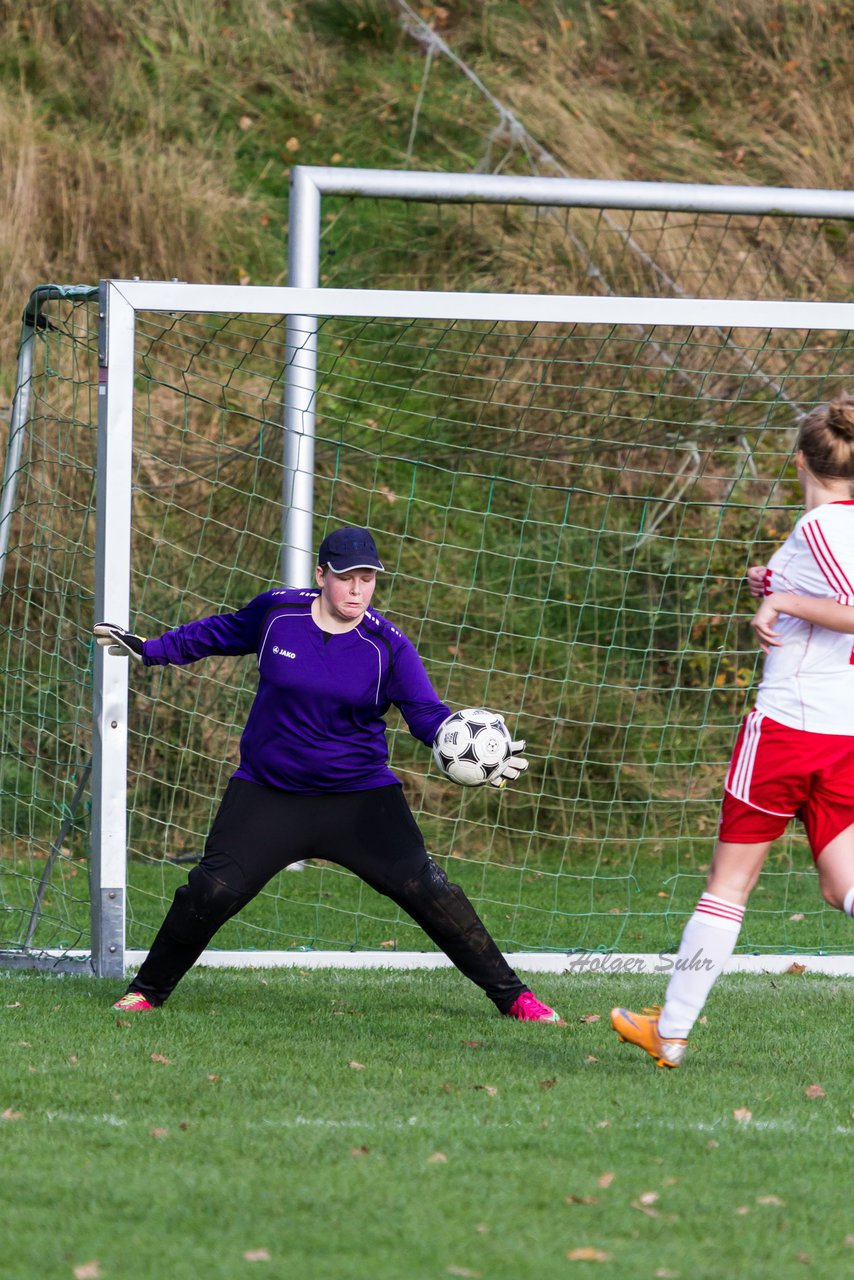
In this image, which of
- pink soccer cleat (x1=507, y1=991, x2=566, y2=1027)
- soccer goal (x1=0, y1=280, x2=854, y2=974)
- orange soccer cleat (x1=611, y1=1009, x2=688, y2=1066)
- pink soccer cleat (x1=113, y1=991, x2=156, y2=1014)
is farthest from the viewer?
soccer goal (x1=0, y1=280, x2=854, y2=974)

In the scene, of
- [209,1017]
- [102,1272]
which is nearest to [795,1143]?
[102,1272]

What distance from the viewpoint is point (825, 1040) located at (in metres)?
5.43

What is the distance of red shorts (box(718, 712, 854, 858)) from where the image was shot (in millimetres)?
4418

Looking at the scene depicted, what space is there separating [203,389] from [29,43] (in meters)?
5.82

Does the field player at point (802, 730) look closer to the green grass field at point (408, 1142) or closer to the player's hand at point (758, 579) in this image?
the player's hand at point (758, 579)

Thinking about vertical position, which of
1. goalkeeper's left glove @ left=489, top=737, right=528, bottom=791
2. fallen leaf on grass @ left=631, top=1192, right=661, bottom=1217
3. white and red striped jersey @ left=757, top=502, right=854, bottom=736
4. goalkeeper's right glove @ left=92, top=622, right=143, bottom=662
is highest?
white and red striped jersey @ left=757, top=502, right=854, bottom=736

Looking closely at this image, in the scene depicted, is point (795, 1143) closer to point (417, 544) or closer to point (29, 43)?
point (417, 544)

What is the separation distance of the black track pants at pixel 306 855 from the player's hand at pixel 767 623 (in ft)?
5.18

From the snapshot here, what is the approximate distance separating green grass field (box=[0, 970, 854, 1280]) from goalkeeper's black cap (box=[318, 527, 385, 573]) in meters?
1.62

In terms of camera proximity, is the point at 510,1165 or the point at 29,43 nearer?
the point at 510,1165

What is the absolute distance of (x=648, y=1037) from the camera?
467 cm

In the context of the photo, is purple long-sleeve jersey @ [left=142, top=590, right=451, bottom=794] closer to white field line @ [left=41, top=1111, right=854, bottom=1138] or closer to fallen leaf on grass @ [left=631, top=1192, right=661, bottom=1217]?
white field line @ [left=41, top=1111, right=854, bottom=1138]

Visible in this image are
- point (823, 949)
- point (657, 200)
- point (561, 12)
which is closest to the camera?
point (823, 949)

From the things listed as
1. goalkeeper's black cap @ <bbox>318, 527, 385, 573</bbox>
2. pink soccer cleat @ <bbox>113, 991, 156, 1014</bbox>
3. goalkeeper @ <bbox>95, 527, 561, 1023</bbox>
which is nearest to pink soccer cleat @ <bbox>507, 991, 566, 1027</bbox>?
goalkeeper @ <bbox>95, 527, 561, 1023</bbox>
